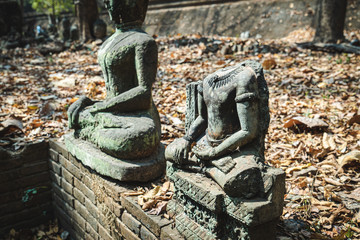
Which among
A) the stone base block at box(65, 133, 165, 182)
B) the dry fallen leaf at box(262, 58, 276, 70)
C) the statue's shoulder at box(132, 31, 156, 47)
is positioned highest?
the statue's shoulder at box(132, 31, 156, 47)

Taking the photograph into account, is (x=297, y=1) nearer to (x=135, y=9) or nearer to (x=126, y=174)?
(x=135, y=9)

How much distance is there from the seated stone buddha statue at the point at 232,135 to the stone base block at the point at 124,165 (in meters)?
0.54

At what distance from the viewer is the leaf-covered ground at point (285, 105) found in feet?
8.32

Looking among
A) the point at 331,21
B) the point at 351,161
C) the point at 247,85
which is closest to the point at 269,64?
the point at 331,21

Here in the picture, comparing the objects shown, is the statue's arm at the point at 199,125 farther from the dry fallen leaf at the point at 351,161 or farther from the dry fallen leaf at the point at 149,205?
the dry fallen leaf at the point at 351,161

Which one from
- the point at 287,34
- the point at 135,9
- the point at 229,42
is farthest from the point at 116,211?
the point at 287,34

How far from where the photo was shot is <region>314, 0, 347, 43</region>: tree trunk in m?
6.45

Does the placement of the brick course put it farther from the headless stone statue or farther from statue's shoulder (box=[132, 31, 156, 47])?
statue's shoulder (box=[132, 31, 156, 47])

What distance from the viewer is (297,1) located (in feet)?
31.5

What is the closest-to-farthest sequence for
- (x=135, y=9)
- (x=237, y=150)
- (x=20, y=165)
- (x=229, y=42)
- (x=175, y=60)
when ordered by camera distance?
(x=237, y=150), (x=135, y=9), (x=20, y=165), (x=175, y=60), (x=229, y=42)

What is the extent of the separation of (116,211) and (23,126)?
248 cm

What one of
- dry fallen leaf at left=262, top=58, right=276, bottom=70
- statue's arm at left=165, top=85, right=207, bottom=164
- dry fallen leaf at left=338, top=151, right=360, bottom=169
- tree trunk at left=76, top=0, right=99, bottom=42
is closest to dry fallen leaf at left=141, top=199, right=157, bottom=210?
statue's arm at left=165, top=85, right=207, bottom=164

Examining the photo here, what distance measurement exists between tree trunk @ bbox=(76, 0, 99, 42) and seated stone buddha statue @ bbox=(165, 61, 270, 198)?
28.4 ft

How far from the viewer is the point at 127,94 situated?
9.10 feet
